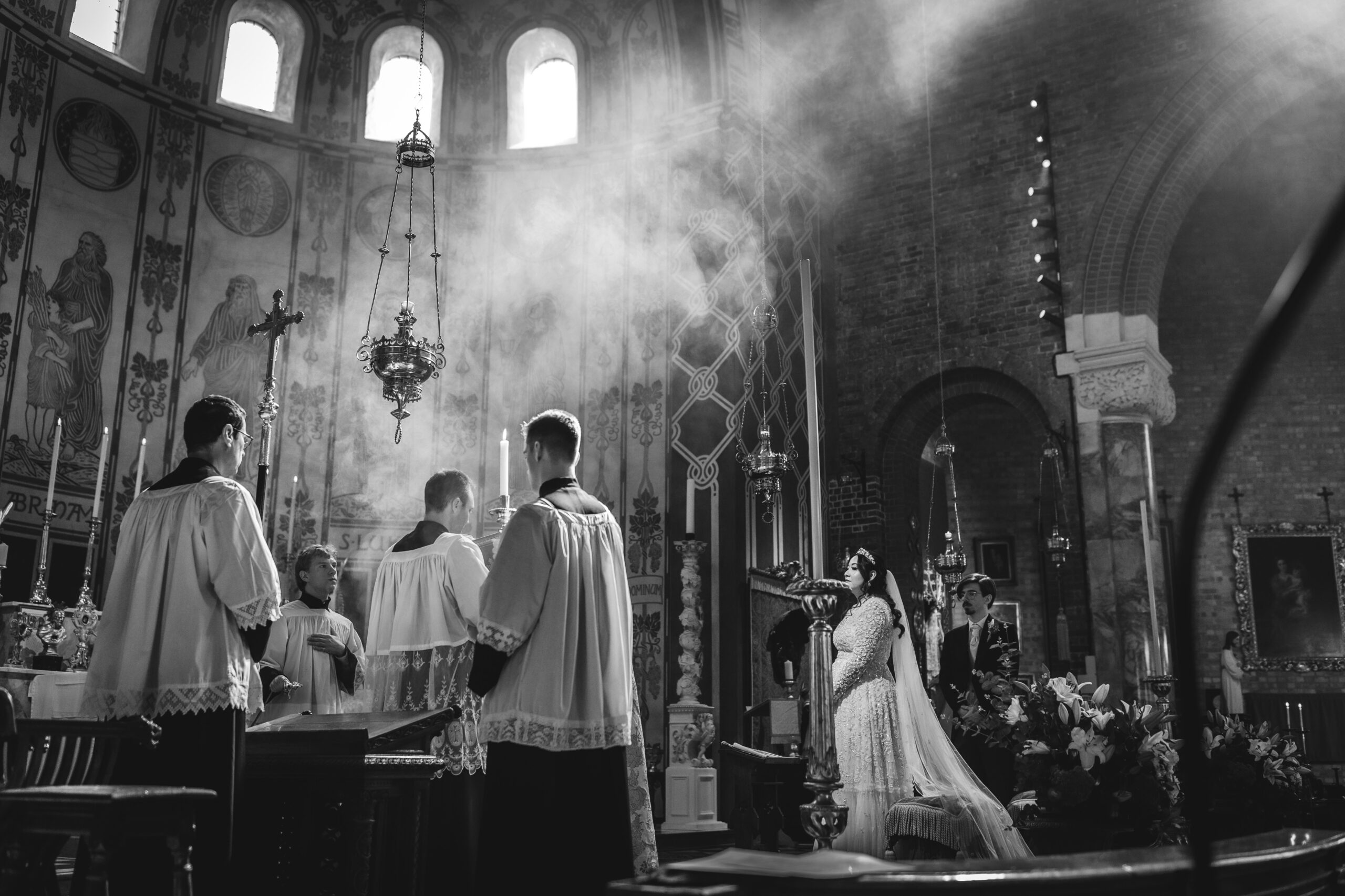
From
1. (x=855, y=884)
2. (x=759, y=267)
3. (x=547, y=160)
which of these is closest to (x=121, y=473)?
(x=547, y=160)

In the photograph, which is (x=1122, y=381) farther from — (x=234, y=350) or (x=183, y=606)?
(x=183, y=606)

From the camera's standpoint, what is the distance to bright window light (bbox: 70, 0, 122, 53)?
9781 mm

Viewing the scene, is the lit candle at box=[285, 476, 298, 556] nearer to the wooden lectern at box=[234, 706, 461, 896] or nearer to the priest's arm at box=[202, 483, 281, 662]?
the wooden lectern at box=[234, 706, 461, 896]

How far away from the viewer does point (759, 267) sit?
10.9m

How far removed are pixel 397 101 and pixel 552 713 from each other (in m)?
9.39

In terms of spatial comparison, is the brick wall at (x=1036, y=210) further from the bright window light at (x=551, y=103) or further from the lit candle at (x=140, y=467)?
the lit candle at (x=140, y=467)

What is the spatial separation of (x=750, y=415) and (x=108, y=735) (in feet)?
26.0

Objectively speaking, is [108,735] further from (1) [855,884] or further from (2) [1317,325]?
(2) [1317,325]

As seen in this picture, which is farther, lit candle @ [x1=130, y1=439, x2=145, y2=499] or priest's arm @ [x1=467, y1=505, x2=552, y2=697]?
lit candle @ [x1=130, y1=439, x2=145, y2=499]

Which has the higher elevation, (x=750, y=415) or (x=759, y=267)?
(x=759, y=267)

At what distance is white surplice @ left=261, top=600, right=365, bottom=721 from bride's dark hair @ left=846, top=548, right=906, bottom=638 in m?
2.73

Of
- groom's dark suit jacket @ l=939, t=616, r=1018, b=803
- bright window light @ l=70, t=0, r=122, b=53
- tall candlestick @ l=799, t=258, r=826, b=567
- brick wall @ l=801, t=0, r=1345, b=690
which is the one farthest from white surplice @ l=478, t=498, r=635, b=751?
bright window light @ l=70, t=0, r=122, b=53

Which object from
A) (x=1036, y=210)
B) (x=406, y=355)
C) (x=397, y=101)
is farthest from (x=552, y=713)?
(x=1036, y=210)

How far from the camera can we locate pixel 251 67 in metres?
10.8
